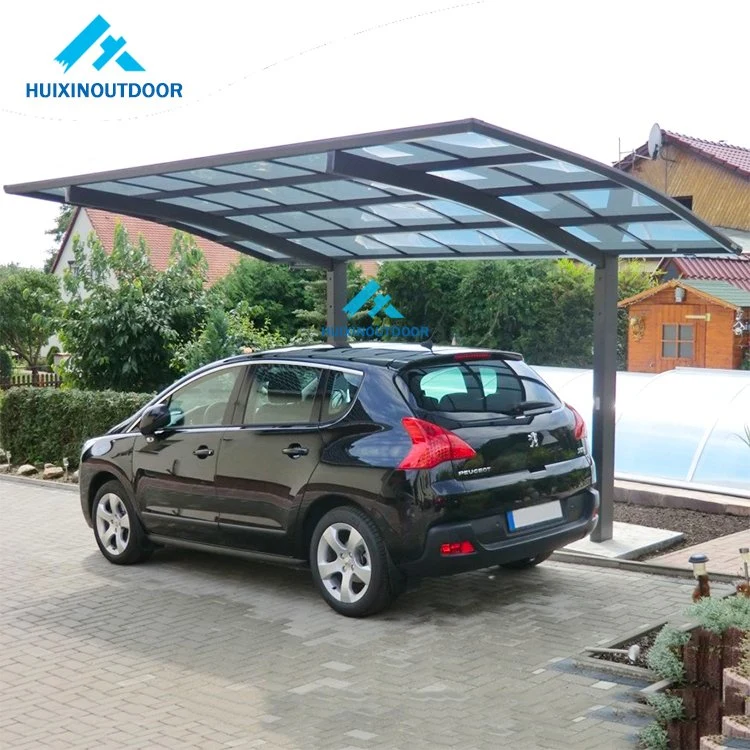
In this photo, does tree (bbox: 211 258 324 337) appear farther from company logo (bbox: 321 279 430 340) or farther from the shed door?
the shed door

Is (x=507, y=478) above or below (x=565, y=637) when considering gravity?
above

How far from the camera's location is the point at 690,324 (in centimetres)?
3438

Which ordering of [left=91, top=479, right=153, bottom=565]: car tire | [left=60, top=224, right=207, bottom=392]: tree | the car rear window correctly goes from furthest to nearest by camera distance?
[left=60, top=224, right=207, bottom=392]: tree, [left=91, top=479, right=153, bottom=565]: car tire, the car rear window

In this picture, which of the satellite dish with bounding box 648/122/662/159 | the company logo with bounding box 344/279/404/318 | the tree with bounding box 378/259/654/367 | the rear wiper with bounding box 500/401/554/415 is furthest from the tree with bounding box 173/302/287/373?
the satellite dish with bounding box 648/122/662/159

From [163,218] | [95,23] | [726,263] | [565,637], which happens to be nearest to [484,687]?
[565,637]

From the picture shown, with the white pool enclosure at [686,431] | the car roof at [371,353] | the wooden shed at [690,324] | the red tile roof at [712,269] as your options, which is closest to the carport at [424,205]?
the car roof at [371,353]

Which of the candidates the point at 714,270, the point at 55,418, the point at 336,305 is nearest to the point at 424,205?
the point at 336,305

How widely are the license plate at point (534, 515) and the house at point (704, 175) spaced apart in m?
35.5

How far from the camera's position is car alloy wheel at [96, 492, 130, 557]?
880 centimetres

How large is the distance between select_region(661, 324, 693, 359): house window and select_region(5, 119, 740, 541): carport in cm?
2492

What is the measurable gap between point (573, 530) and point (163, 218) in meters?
5.46

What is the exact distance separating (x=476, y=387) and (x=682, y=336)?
29.0 metres

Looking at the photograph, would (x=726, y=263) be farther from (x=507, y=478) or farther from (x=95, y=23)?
(x=507, y=478)

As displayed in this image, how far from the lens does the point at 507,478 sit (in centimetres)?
695
